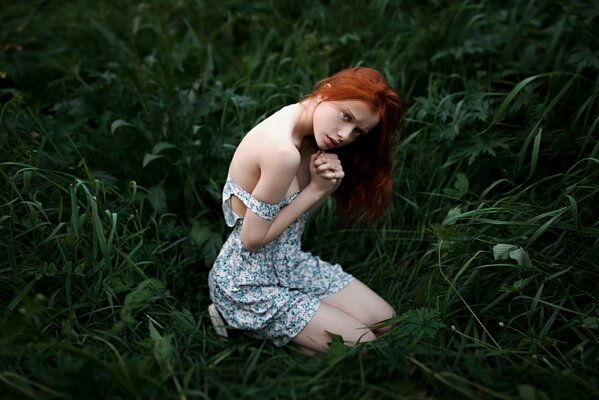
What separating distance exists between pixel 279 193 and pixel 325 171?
0.20 m

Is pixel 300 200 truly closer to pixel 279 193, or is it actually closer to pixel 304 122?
pixel 279 193

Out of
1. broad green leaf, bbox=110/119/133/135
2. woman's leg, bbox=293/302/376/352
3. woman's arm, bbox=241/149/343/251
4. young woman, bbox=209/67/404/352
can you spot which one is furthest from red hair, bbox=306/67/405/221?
broad green leaf, bbox=110/119/133/135

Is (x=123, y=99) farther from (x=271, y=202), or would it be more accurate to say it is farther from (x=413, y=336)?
(x=413, y=336)

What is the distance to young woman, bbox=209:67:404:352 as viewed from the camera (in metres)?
1.89

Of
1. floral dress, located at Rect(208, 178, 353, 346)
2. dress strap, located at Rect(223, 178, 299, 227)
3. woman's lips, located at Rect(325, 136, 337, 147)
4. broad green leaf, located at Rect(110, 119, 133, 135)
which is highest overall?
woman's lips, located at Rect(325, 136, 337, 147)

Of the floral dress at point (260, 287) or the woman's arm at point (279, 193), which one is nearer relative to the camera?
the woman's arm at point (279, 193)

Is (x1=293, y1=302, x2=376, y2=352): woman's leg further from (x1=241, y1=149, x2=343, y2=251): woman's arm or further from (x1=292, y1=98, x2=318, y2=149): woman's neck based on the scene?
(x1=292, y1=98, x2=318, y2=149): woman's neck

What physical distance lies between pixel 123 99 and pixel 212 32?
109 cm

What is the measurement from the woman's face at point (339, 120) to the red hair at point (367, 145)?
0.9 inches

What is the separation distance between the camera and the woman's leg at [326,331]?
2018 millimetres

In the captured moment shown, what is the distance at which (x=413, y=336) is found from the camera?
1.97 metres

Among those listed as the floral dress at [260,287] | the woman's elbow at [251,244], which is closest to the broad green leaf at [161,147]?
the floral dress at [260,287]

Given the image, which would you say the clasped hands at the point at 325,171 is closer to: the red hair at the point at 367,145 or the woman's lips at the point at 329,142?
the woman's lips at the point at 329,142

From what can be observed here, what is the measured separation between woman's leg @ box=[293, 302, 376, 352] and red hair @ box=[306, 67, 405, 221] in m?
0.52
